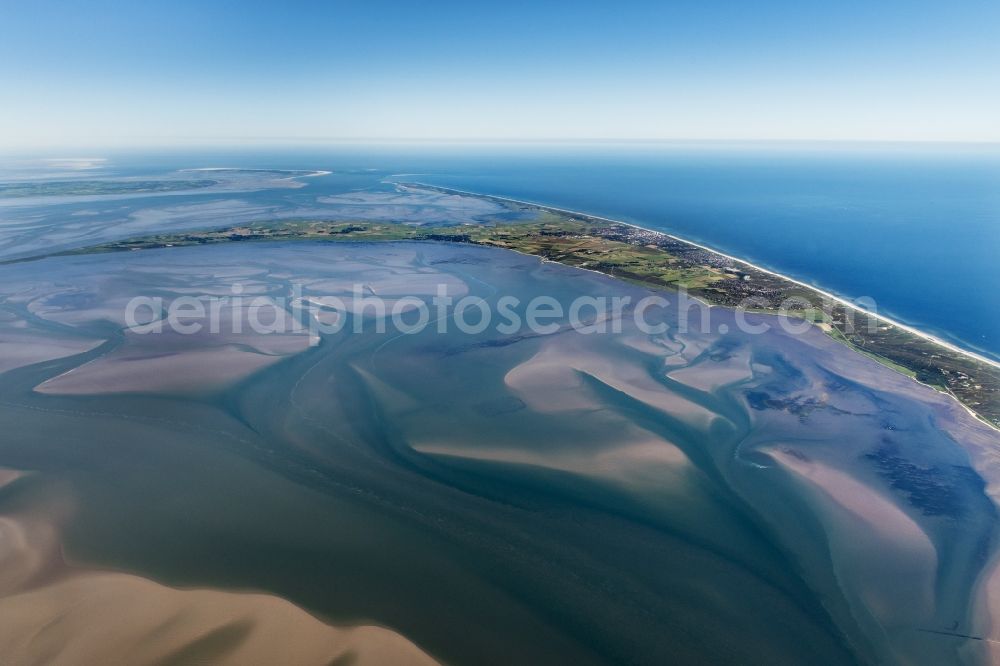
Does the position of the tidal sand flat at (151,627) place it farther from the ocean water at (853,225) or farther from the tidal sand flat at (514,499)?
the ocean water at (853,225)

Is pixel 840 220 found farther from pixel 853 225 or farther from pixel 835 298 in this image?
pixel 835 298

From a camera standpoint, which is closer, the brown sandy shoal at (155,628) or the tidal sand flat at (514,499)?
the brown sandy shoal at (155,628)

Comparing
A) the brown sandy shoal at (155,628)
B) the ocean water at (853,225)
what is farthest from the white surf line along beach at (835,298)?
the brown sandy shoal at (155,628)

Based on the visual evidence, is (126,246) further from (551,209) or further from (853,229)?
(853,229)

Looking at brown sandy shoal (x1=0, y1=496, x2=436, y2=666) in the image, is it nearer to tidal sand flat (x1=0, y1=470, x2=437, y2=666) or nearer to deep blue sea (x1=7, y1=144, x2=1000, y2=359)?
tidal sand flat (x1=0, y1=470, x2=437, y2=666)

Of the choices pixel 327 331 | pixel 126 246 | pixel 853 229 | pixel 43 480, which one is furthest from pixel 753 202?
pixel 43 480

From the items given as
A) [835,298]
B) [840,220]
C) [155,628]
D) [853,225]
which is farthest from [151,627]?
[840,220]
